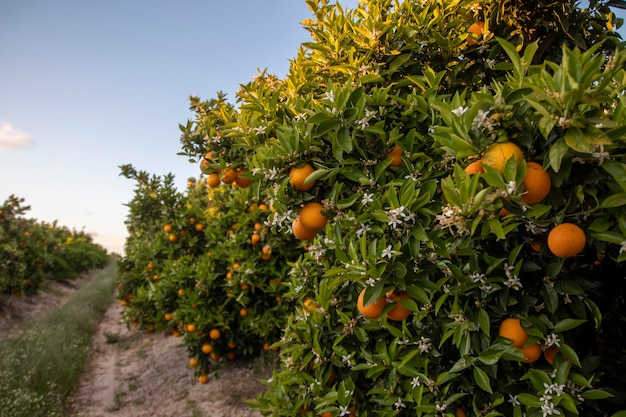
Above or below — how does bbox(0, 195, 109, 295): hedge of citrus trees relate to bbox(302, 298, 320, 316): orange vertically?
above

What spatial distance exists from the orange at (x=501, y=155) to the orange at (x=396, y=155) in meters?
0.58

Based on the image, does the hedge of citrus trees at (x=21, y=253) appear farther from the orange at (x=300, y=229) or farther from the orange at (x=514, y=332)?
the orange at (x=514, y=332)

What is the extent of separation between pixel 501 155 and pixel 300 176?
77 cm

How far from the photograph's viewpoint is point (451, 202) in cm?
124

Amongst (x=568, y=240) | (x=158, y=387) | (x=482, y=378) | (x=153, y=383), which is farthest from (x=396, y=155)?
(x=153, y=383)

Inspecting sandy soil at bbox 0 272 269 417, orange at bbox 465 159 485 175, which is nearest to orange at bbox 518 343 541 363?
orange at bbox 465 159 485 175

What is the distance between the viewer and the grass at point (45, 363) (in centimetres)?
436

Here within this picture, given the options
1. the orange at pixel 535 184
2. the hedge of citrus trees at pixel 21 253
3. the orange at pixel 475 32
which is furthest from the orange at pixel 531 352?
the hedge of citrus trees at pixel 21 253

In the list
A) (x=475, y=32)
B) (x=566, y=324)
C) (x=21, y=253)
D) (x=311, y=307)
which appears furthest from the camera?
(x=21, y=253)

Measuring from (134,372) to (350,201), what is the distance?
6.29m

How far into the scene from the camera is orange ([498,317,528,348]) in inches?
59.7

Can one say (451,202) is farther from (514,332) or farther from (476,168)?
(514,332)

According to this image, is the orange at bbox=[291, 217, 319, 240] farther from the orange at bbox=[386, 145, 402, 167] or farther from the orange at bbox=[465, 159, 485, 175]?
the orange at bbox=[465, 159, 485, 175]

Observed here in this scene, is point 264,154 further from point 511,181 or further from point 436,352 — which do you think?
point 436,352
